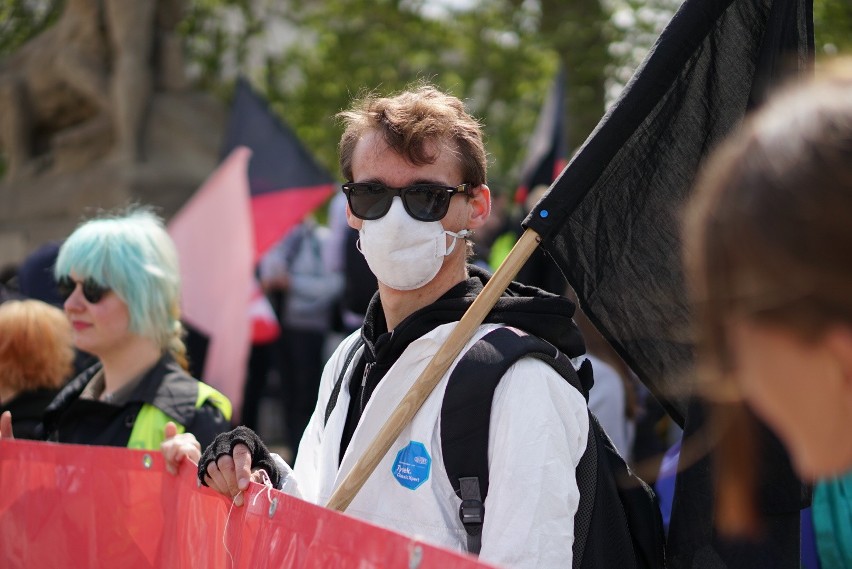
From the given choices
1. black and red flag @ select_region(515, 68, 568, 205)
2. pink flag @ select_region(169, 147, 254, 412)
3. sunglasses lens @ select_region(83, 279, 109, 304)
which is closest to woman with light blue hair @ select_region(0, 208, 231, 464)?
sunglasses lens @ select_region(83, 279, 109, 304)

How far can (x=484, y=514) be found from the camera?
239 cm

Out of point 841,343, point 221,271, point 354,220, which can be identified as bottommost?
point 841,343

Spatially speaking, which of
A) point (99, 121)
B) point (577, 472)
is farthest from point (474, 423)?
point (99, 121)

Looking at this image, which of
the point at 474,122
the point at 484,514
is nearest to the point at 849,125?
the point at 484,514

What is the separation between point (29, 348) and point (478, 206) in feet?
7.56

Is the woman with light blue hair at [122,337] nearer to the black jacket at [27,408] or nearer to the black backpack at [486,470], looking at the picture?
the black jacket at [27,408]

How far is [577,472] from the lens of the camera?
8.14 ft

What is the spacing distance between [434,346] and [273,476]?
1.78ft

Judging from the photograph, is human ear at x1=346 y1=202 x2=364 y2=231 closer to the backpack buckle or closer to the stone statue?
the backpack buckle

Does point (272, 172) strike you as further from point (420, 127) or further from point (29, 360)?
point (420, 127)

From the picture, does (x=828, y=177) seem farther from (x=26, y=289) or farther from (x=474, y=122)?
(x=26, y=289)

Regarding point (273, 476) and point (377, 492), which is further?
point (273, 476)

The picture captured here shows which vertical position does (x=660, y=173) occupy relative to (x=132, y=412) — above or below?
above

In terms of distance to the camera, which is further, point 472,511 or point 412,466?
point 412,466
